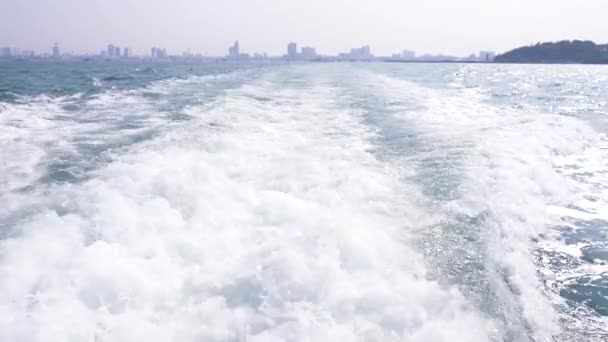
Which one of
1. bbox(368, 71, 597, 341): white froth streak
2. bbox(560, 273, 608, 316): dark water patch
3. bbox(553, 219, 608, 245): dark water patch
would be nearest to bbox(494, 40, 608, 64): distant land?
bbox(368, 71, 597, 341): white froth streak

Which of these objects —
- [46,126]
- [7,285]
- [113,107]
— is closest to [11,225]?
[7,285]

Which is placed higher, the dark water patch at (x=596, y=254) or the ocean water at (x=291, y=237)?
the ocean water at (x=291, y=237)

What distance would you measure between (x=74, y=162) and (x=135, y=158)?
2.94ft

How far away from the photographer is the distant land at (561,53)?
10081 centimetres

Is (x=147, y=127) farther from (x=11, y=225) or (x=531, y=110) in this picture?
(x=531, y=110)

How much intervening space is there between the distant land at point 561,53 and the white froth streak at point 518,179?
105549mm

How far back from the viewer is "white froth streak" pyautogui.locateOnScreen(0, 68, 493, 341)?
3.24 m

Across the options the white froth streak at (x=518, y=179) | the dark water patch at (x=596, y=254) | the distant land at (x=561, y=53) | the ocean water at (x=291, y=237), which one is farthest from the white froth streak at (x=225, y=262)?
the distant land at (x=561, y=53)

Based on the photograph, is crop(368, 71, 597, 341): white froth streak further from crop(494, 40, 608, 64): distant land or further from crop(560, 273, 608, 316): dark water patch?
crop(494, 40, 608, 64): distant land

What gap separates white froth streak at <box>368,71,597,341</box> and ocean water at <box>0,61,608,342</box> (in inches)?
1.5

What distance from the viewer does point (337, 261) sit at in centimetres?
412

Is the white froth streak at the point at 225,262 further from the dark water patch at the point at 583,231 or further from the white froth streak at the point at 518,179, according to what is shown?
the dark water patch at the point at 583,231

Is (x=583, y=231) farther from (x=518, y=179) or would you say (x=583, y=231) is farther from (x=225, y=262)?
(x=225, y=262)

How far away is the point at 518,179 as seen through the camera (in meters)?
6.91
